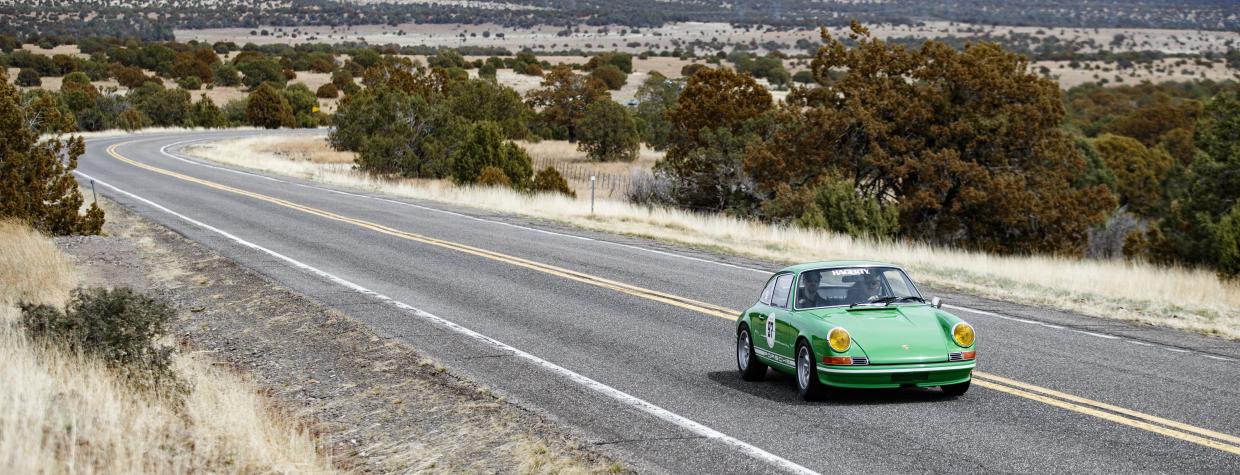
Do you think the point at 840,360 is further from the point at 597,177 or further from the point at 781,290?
the point at 597,177

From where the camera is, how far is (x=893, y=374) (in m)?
8.84

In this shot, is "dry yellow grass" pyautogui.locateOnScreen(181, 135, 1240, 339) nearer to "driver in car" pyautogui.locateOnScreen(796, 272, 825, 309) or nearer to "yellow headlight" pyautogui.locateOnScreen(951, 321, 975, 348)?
"yellow headlight" pyautogui.locateOnScreen(951, 321, 975, 348)

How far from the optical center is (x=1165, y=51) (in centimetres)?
18488

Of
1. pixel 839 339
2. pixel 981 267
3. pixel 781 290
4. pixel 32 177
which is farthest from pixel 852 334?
pixel 32 177

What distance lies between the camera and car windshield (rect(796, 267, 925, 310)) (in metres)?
9.88

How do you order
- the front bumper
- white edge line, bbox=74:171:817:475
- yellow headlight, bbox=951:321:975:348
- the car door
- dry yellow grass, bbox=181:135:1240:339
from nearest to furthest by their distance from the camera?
white edge line, bbox=74:171:817:475 < the front bumper < yellow headlight, bbox=951:321:975:348 < the car door < dry yellow grass, bbox=181:135:1240:339

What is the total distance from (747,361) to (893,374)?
5.75ft

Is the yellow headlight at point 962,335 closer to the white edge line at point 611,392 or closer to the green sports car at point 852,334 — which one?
the green sports car at point 852,334

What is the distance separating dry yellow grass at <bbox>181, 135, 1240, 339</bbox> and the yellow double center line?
13.9 ft

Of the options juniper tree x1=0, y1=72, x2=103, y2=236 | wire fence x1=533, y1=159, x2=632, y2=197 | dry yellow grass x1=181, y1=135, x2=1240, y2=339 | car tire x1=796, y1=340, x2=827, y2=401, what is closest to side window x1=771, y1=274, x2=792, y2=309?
car tire x1=796, y1=340, x2=827, y2=401

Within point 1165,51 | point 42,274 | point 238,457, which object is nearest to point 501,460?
point 238,457

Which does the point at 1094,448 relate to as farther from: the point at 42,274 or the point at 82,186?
the point at 82,186

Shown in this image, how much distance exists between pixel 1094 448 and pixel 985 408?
1.32 metres

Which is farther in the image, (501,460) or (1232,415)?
(1232,415)
